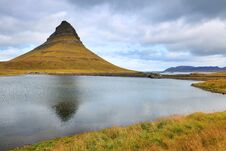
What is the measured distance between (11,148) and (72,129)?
7.80 metres

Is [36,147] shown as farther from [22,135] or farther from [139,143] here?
[139,143]

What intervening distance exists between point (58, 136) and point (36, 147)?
4.34m

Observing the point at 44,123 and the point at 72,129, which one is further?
the point at 44,123

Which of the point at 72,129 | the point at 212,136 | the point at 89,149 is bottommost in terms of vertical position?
the point at 72,129

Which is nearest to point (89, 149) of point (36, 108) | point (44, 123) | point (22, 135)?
point (22, 135)

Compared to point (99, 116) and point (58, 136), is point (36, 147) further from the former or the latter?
point (99, 116)

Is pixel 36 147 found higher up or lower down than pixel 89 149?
lower down

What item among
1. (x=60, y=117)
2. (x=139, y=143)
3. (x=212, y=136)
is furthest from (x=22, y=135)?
(x=212, y=136)

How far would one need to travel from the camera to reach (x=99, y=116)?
34.0m

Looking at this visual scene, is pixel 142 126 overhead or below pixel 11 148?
overhead

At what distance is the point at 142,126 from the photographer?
21.7m

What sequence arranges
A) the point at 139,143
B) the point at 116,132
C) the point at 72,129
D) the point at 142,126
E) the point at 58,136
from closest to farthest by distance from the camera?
the point at 139,143, the point at 116,132, the point at 142,126, the point at 58,136, the point at 72,129

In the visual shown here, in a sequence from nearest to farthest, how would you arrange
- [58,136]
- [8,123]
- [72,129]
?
[58,136] → [72,129] → [8,123]

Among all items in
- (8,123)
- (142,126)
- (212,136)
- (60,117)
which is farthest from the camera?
(60,117)
